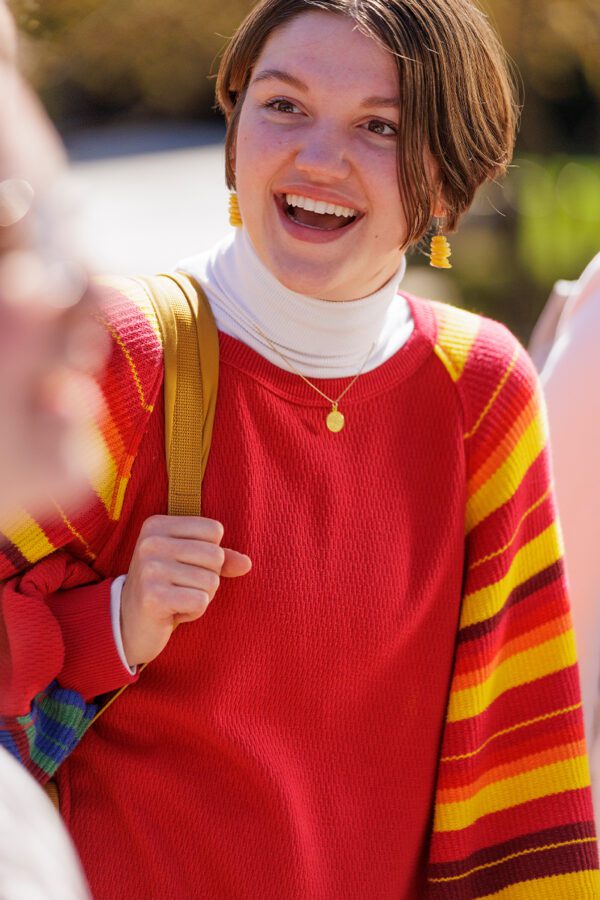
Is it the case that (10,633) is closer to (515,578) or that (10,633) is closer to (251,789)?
(251,789)

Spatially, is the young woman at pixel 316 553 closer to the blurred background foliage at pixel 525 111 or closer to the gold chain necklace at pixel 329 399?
the gold chain necklace at pixel 329 399

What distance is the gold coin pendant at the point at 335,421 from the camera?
5.42ft

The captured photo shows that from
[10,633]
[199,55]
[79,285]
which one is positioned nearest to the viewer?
[79,285]

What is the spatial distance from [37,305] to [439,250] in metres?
1.16

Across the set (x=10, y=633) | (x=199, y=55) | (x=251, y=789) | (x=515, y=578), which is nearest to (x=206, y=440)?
(x=10, y=633)

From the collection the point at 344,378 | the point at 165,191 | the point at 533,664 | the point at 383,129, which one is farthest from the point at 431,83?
the point at 165,191

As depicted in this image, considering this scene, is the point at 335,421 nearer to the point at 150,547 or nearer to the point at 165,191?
the point at 150,547

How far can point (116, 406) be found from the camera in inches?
58.1

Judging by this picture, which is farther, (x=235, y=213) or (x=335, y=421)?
(x=235, y=213)

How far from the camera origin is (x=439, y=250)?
179cm

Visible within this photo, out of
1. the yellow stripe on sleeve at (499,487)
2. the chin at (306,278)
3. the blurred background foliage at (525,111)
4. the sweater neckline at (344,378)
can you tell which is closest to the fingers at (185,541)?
the sweater neckline at (344,378)

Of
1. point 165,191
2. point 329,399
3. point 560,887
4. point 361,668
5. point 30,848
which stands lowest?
point 560,887

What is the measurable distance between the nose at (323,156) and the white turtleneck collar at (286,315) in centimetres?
16

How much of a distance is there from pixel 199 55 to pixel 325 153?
4011 mm
